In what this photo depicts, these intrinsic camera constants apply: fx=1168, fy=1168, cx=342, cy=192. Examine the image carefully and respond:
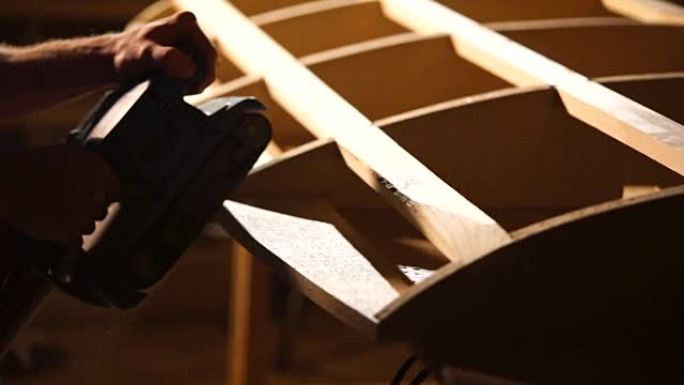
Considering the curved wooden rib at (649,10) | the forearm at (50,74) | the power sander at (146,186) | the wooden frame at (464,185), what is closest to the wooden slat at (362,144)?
the wooden frame at (464,185)

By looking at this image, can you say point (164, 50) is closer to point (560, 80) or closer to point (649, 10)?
point (560, 80)

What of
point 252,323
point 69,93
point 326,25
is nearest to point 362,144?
point 69,93

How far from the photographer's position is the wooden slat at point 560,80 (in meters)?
1.03

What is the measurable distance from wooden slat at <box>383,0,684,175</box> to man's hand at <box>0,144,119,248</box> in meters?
0.47

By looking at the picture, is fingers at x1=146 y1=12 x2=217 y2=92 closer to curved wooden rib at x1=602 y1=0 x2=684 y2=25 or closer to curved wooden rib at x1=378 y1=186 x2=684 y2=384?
curved wooden rib at x1=378 y1=186 x2=684 y2=384

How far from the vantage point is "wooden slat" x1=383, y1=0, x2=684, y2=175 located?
103cm

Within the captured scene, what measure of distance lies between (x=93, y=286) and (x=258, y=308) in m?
0.63

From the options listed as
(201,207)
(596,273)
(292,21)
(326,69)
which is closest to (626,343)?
(596,273)

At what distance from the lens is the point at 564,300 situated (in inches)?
31.8

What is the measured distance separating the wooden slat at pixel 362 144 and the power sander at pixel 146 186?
0.12 metres

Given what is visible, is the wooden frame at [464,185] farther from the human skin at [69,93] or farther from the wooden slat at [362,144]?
the human skin at [69,93]

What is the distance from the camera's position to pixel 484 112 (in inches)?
48.2

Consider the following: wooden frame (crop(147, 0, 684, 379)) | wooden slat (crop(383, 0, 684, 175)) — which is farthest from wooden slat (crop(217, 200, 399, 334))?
wooden slat (crop(383, 0, 684, 175))

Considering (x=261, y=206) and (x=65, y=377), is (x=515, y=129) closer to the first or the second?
(x=261, y=206)
